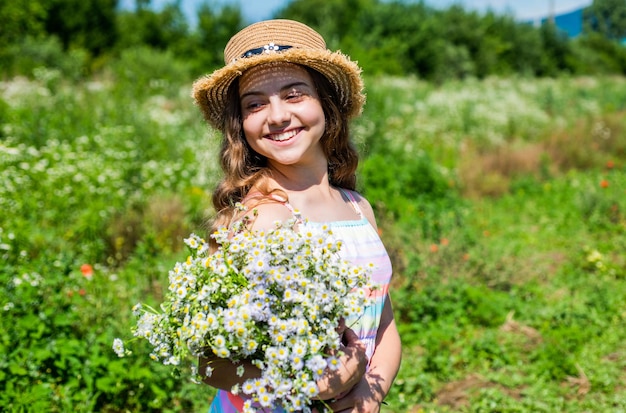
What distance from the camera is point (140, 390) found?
11.1 feet

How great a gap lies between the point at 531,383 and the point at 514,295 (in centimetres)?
131

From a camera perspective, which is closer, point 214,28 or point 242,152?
point 242,152

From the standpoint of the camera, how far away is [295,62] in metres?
1.89

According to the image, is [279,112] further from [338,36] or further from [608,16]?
[338,36]

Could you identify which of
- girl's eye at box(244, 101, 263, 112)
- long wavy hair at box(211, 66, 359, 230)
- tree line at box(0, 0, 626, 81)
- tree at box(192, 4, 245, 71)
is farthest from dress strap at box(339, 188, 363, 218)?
tree at box(192, 4, 245, 71)

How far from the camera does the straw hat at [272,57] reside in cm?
182

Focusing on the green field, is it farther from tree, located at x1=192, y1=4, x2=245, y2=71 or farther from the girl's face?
tree, located at x1=192, y1=4, x2=245, y2=71

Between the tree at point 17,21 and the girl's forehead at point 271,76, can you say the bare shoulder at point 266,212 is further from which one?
the tree at point 17,21

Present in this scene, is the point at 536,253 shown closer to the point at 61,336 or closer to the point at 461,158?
the point at 461,158

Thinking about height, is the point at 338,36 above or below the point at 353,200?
below

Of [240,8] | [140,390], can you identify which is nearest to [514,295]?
[140,390]

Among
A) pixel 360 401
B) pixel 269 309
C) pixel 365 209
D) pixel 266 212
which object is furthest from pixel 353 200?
pixel 269 309

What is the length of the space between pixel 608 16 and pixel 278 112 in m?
10.8

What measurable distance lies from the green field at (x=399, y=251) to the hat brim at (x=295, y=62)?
399 millimetres
